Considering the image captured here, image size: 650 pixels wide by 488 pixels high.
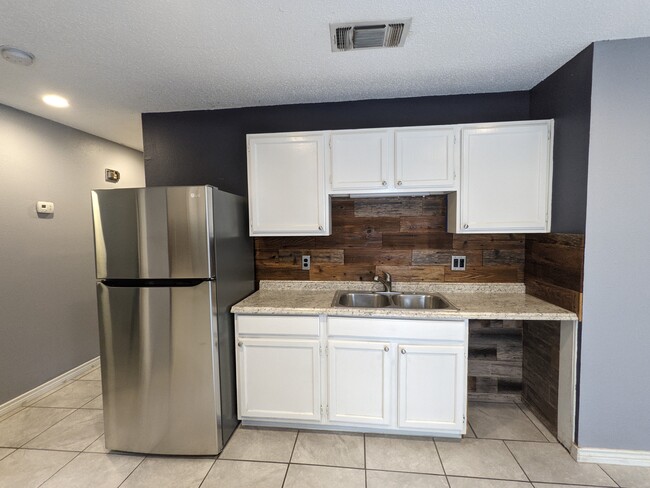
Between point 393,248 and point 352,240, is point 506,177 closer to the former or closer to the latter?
point 393,248

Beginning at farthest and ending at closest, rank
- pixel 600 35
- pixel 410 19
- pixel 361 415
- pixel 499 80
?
pixel 499 80, pixel 361 415, pixel 600 35, pixel 410 19

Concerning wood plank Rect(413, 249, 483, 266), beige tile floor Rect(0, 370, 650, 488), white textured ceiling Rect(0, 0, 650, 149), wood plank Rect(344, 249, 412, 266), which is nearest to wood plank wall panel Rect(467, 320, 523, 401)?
beige tile floor Rect(0, 370, 650, 488)

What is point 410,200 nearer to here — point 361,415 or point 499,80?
point 499,80

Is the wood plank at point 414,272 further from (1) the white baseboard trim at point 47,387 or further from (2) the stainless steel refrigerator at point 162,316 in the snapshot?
(1) the white baseboard trim at point 47,387

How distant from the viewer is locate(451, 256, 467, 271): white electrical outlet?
239 centimetres

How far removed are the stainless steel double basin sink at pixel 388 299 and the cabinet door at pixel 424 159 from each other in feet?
2.73

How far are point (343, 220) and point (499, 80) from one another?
1.47 m

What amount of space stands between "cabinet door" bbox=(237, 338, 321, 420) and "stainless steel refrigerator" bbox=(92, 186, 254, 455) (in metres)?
0.17

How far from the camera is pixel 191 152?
256cm

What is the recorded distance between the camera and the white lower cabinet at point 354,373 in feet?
6.15

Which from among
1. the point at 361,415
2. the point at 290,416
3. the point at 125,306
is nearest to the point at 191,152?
the point at 125,306

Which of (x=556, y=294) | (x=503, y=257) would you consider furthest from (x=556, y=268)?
(x=503, y=257)

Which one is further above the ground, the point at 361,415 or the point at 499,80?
the point at 499,80

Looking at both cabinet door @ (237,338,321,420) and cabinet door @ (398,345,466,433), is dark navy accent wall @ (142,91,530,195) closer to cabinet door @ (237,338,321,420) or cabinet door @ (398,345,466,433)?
cabinet door @ (237,338,321,420)
